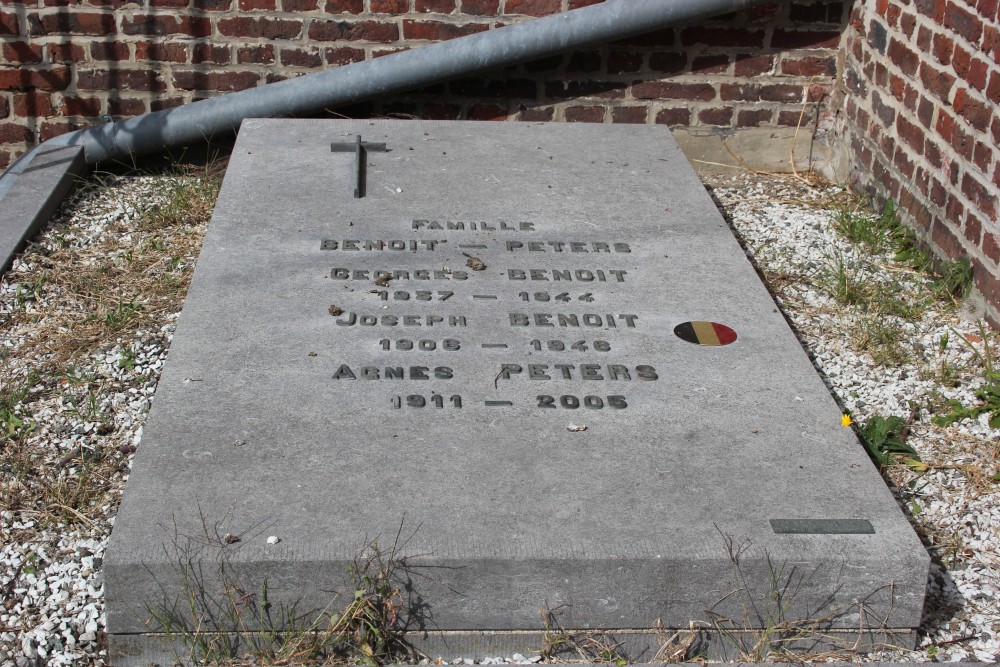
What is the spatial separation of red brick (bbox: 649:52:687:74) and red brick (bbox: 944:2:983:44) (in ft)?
3.91

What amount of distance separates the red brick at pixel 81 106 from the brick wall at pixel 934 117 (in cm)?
329

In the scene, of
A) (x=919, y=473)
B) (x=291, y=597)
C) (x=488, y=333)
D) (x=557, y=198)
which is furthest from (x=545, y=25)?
(x=291, y=597)

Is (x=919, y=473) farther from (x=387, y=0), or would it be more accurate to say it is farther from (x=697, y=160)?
(x=387, y=0)

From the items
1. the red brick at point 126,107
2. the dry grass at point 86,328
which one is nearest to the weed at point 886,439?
the dry grass at point 86,328

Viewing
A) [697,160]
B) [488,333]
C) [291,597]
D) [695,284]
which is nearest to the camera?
[291,597]

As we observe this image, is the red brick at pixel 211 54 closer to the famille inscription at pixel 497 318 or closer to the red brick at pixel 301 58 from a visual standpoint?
the red brick at pixel 301 58

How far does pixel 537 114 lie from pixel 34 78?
2.18 meters

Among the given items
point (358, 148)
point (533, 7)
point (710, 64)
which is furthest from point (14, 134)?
point (710, 64)

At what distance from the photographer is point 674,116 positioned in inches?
194

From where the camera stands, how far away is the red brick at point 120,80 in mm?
4723

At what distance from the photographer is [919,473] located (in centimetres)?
290

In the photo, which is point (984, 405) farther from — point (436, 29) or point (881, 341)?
point (436, 29)

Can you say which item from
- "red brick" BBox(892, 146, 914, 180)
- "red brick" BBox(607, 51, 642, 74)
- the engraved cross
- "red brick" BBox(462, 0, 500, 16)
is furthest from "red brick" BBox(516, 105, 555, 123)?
"red brick" BBox(892, 146, 914, 180)

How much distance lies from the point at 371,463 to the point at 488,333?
0.66 m
